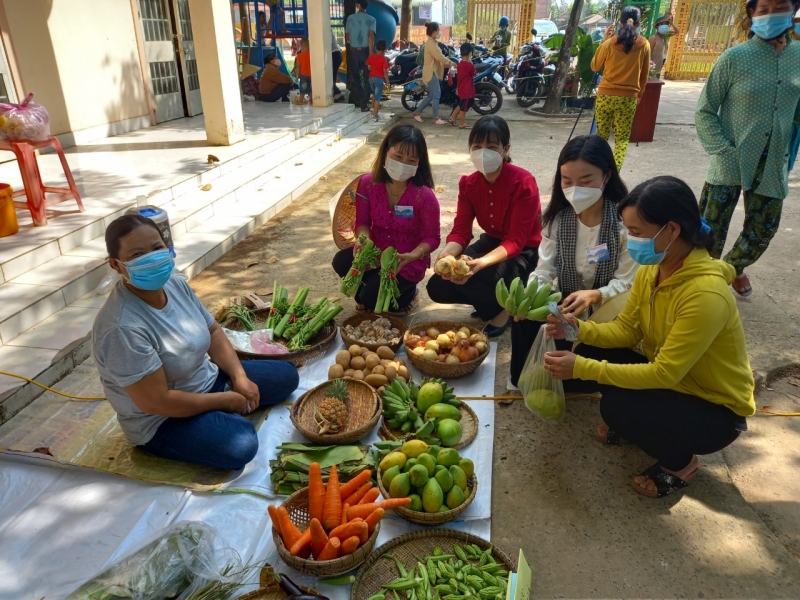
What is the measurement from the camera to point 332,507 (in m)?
2.20

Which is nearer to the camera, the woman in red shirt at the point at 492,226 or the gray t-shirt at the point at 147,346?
the gray t-shirt at the point at 147,346

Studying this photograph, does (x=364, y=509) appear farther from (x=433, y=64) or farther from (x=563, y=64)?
(x=563, y=64)

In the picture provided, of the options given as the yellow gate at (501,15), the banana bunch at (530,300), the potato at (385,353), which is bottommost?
the potato at (385,353)

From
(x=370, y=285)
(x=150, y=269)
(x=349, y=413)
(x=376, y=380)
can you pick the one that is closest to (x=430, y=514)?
(x=349, y=413)

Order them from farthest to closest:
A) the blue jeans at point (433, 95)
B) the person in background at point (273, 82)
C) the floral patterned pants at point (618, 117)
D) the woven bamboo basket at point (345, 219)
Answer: the person in background at point (273, 82) → the blue jeans at point (433, 95) → the floral patterned pants at point (618, 117) → the woven bamboo basket at point (345, 219)

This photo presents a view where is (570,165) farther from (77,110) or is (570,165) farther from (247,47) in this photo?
(247,47)

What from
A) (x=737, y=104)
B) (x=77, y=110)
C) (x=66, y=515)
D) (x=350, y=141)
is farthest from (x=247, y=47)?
(x=66, y=515)

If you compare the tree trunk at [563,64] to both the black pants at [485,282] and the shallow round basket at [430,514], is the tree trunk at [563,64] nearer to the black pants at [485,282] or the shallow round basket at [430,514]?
the black pants at [485,282]

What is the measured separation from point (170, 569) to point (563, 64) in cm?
1313

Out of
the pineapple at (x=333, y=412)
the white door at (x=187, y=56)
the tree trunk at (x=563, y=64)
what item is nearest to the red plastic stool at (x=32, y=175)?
the pineapple at (x=333, y=412)

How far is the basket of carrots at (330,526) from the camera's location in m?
2.05

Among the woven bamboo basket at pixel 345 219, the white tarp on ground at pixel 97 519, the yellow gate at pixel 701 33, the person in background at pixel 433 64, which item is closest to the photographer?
the white tarp on ground at pixel 97 519

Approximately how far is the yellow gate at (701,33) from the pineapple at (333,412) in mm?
21300

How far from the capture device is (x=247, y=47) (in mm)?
15148
